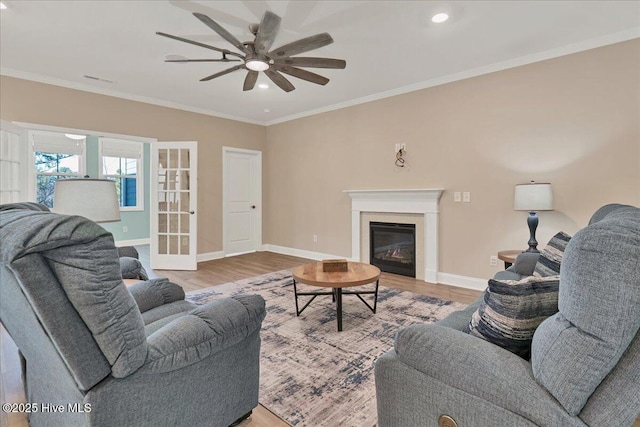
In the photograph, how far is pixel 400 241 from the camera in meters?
4.63

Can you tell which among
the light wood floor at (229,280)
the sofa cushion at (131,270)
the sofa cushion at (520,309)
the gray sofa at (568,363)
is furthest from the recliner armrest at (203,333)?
the sofa cushion at (131,270)

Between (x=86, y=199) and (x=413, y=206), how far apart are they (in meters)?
3.69

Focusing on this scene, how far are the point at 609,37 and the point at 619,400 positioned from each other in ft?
11.9

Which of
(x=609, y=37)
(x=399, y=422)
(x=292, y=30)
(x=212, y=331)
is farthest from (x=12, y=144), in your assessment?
(x=609, y=37)

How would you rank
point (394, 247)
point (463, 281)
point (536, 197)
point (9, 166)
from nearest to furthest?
1. point (536, 197)
2. point (9, 166)
3. point (463, 281)
4. point (394, 247)

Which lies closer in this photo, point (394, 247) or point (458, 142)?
point (458, 142)

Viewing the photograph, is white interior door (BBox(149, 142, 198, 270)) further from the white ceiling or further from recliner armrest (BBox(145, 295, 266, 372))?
recliner armrest (BBox(145, 295, 266, 372))

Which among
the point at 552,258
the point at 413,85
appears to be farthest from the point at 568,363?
the point at 413,85

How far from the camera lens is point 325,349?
2393 millimetres

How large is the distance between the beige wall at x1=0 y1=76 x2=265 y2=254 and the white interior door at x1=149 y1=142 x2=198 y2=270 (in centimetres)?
39

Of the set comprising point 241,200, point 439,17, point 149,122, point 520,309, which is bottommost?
point 520,309

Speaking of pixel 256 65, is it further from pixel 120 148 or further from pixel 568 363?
pixel 120 148

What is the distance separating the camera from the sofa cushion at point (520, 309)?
1139 mm

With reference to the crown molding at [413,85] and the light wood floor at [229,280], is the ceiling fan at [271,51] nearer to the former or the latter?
the crown molding at [413,85]
